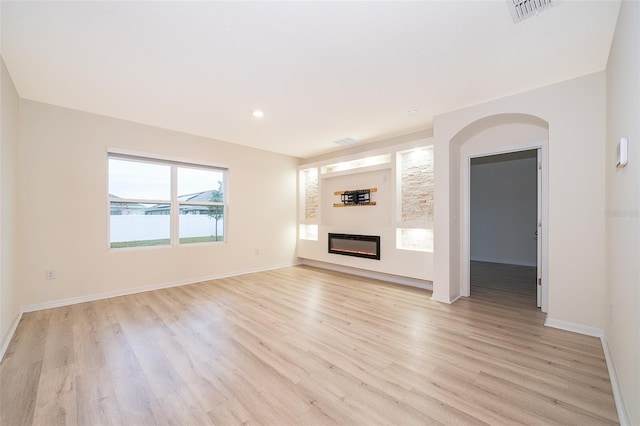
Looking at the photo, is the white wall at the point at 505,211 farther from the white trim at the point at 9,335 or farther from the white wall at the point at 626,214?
the white trim at the point at 9,335

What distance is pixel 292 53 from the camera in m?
2.44

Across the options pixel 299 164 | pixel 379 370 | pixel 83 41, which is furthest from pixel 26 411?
pixel 299 164

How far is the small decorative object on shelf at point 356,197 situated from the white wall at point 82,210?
2388mm

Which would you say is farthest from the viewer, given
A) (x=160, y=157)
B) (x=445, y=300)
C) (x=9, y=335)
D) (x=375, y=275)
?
(x=375, y=275)

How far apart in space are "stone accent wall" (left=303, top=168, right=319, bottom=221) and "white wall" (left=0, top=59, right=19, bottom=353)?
4.81 m

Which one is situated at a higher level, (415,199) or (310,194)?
(310,194)

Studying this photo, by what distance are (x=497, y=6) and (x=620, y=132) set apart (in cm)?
132

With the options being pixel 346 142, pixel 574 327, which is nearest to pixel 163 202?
pixel 346 142

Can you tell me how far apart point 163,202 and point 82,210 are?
1.09 meters

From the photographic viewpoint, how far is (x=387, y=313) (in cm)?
340

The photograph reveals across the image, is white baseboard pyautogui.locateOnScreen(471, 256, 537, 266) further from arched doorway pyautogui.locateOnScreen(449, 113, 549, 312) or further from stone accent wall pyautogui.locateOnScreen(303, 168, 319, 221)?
stone accent wall pyautogui.locateOnScreen(303, 168, 319, 221)

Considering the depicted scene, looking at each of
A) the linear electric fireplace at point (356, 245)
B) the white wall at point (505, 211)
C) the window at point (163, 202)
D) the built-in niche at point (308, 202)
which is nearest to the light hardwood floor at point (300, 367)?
the window at point (163, 202)

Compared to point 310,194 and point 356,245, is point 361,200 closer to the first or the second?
point 356,245

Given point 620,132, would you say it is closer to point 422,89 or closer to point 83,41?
point 422,89
